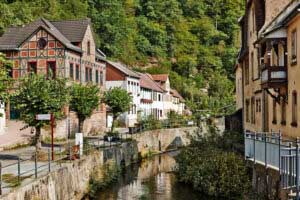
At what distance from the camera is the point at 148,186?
1268 inches

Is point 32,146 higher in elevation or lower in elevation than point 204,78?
lower

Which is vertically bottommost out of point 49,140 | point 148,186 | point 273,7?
point 148,186

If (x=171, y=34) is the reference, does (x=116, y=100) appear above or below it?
below

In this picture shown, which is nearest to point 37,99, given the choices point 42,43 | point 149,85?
point 42,43

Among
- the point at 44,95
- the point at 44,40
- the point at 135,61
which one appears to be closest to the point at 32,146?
the point at 44,95

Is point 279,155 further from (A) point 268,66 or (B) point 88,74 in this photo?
(B) point 88,74

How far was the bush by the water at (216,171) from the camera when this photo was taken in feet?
81.4

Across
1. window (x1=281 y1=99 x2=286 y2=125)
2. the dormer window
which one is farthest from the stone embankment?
the dormer window

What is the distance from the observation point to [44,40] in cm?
4553

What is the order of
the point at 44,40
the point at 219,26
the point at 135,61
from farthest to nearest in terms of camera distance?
the point at 219,26, the point at 135,61, the point at 44,40

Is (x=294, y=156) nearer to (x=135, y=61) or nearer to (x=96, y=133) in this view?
(x=96, y=133)

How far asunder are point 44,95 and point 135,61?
80.7 m

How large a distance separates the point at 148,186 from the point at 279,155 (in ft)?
58.5

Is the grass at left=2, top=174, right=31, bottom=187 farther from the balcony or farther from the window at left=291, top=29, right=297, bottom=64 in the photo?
the window at left=291, top=29, right=297, bottom=64
